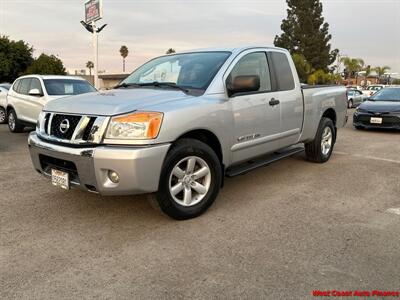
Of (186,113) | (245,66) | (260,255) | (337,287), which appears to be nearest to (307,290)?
(337,287)

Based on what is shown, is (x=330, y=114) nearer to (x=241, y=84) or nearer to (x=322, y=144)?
(x=322, y=144)

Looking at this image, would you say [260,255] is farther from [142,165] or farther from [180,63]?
[180,63]

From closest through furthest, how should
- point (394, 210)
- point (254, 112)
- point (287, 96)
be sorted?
1. point (394, 210)
2. point (254, 112)
3. point (287, 96)

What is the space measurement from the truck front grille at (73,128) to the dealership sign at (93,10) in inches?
685

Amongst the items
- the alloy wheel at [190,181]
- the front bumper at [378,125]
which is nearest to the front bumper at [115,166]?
the alloy wheel at [190,181]

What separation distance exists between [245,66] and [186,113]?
4.43ft

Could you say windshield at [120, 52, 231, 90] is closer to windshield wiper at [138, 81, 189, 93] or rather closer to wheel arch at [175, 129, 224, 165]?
windshield wiper at [138, 81, 189, 93]

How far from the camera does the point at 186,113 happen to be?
363cm

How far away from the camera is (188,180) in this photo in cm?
380

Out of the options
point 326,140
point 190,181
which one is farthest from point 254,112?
point 326,140

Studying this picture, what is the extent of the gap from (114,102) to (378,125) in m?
9.16

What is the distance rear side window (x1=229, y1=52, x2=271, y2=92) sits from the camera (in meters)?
4.46

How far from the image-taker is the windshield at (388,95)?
1149cm

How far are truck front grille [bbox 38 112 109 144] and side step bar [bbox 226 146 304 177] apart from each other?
5.19 ft
